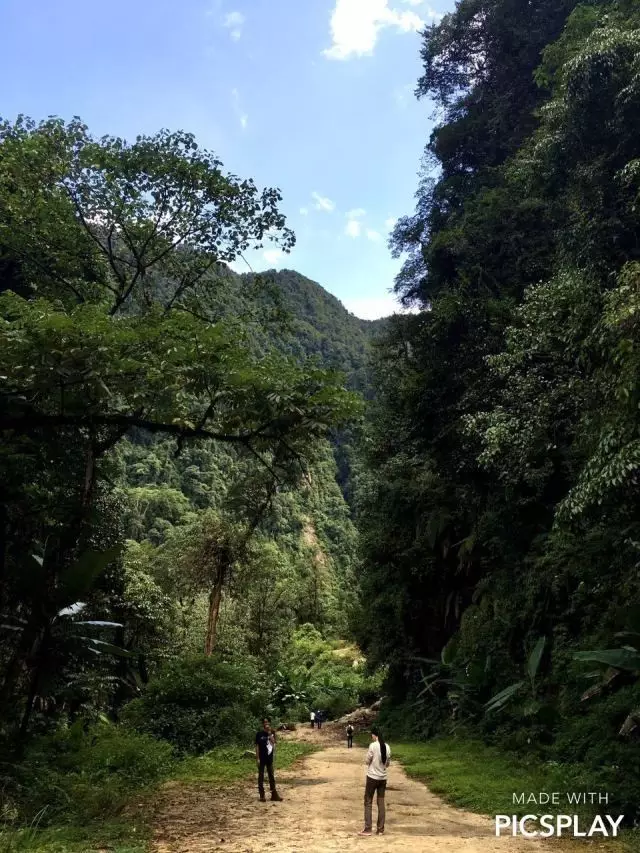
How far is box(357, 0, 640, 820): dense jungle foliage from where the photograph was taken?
29.9 feet

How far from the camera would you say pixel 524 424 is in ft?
38.6

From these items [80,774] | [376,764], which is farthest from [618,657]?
[80,774]

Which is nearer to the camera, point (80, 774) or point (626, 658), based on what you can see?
point (626, 658)

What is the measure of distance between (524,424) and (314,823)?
25.5 ft

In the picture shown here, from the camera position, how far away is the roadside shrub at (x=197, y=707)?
13.3m

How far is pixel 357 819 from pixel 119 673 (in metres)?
15.7

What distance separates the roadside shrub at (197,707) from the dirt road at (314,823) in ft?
12.0

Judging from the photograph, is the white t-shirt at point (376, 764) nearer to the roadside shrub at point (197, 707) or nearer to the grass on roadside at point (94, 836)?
the grass on roadside at point (94, 836)

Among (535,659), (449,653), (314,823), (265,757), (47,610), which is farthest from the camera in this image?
(449,653)

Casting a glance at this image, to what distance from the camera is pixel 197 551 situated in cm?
2464

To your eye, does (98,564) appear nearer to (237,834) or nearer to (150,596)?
(237,834)

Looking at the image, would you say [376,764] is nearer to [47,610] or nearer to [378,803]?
[378,803]

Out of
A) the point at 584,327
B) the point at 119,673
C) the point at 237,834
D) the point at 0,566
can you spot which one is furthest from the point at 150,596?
the point at 584,327

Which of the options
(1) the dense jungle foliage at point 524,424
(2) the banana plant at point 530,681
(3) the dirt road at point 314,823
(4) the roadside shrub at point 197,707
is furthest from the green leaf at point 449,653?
(3) the dirt road at point 314,823
